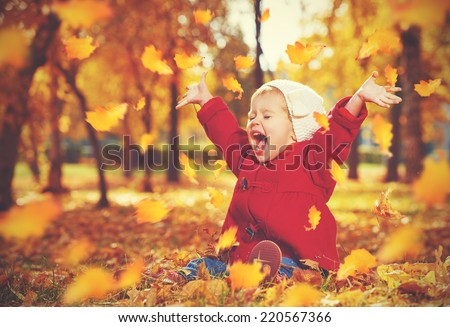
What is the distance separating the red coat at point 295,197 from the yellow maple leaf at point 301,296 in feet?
0.80

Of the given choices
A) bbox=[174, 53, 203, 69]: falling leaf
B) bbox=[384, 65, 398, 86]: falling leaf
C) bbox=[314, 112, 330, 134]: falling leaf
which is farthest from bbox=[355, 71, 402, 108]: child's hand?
bbox=[174, 53, 203, 69]: falling leaf

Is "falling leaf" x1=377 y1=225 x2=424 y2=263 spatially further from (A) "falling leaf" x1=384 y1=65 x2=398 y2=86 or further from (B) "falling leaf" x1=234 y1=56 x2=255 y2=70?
(B) "falling leaf" x1=234 y1=56 x2=255 y2=70

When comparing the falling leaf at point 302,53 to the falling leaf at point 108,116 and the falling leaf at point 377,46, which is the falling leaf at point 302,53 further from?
the falling leaf at point 108,116

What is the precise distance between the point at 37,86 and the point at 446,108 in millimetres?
11783

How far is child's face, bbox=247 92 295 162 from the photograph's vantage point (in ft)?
8.54

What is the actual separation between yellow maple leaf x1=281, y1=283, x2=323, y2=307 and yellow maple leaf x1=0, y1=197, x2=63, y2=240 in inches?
153

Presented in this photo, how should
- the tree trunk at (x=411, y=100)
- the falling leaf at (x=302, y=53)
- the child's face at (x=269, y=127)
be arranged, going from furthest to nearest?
the tree trunk at (x=411, y=100), the falling leaf at (x=302, y=53), the child's face at (x=269, y=127)

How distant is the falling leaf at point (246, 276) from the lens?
234 cm

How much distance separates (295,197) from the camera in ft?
8.50

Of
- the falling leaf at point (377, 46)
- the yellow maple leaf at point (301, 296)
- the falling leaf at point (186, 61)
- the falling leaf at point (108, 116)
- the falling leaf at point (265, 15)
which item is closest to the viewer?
the yellow maple leaf at point (301, 296)

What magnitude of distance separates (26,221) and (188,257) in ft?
14.8

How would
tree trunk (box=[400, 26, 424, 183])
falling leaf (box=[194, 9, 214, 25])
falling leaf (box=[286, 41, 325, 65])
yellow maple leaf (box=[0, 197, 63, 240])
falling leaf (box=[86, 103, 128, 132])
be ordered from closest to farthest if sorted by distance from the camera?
falling leaf (box=[286, 41, 325, 65]), falling leaf (box=[86, 103, 128, 132]), falling leaf (box=[194, 9, 214, 25]), yellow maple leaf (box=[0, 197, 63, 240]), tree trunk (box=[400, 26, 424, 183])

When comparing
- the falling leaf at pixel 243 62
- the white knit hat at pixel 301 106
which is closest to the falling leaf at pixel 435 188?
the falling leaf at pixel 243 62

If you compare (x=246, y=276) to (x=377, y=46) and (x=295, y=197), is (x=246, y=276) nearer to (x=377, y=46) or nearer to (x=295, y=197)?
(x=295, y=197)
